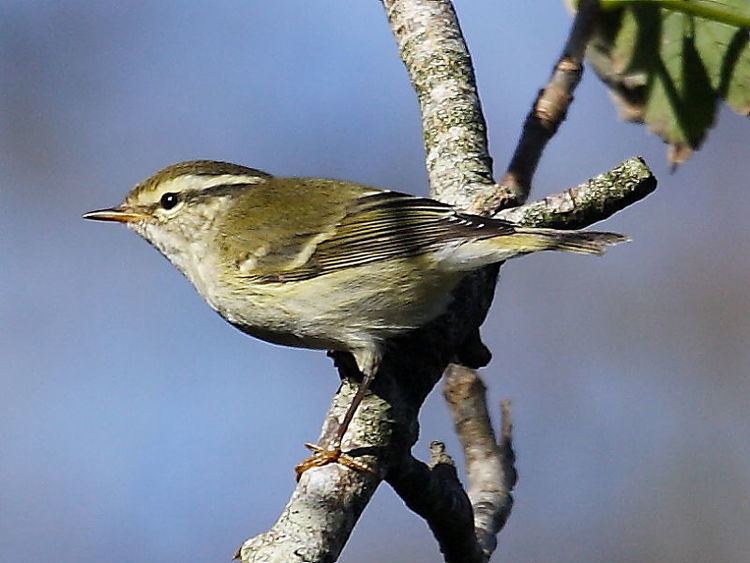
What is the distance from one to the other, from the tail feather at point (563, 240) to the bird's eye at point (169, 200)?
104cm

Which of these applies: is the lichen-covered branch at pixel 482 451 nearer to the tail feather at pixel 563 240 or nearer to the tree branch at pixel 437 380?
the tree branch at pixel 437 380

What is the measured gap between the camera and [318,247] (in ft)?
9.41

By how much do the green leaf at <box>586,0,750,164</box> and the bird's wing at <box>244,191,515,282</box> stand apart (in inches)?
18.7

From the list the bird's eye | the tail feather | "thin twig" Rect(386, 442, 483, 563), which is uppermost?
the bird's eye

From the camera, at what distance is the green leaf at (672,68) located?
8.05 ft

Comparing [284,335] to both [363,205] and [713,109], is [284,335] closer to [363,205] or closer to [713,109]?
[363,205]

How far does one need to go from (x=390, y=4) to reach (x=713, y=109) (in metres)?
0.94

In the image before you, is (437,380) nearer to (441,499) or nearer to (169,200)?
(441,499)

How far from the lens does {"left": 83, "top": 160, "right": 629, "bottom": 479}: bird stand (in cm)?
249

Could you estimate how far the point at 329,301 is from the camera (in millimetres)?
2688

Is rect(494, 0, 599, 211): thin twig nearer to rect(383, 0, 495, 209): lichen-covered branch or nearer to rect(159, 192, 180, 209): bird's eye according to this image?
rect(383, 0, 495, 209): lichen-covered branch

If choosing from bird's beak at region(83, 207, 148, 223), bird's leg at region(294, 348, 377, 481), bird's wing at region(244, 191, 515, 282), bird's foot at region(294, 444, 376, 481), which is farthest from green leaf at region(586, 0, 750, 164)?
bird's beak at region(83, 207, 148, 223)

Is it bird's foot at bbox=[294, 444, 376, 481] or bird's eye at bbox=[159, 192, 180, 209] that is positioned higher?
bird's eye at bbox=[159, 192, 180, 209]

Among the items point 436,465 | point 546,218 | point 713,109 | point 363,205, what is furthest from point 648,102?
point 436,465
